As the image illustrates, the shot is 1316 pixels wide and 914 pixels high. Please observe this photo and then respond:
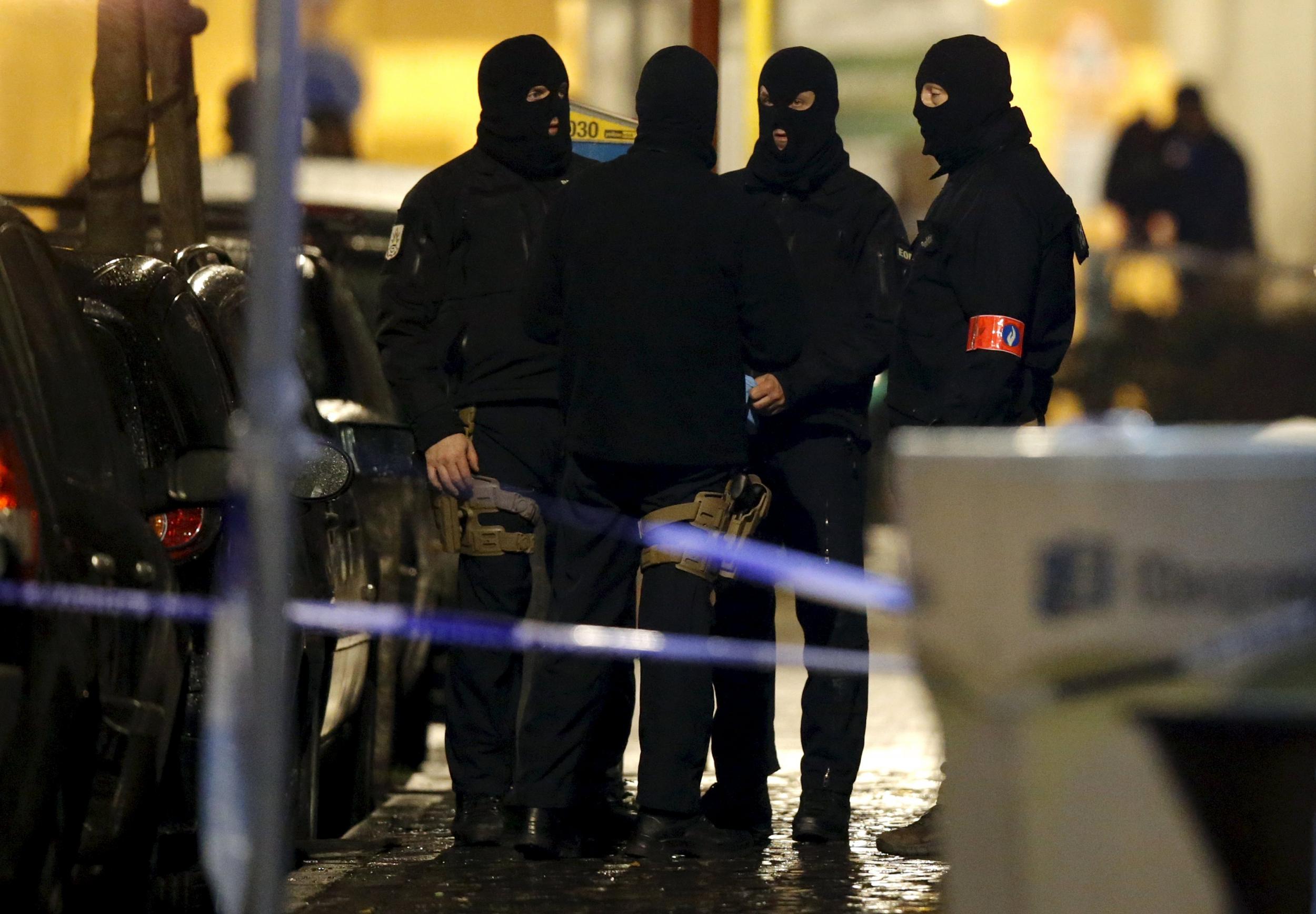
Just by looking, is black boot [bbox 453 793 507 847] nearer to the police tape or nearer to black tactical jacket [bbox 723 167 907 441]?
the police tape

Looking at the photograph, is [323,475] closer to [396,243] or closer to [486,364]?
[486,364]

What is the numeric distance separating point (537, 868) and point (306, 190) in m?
A: 5.26

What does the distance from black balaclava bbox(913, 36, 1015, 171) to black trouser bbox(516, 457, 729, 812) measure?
1.09 metres

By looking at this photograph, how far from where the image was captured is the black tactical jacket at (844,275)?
255 inches

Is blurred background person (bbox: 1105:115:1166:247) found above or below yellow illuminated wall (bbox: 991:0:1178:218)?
below

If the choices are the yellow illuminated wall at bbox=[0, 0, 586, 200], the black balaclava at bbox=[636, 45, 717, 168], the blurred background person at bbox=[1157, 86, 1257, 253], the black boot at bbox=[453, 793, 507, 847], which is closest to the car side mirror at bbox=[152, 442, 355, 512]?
the black boot at bbox=[453, 793, 507, 847]

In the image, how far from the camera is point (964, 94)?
6395 mm

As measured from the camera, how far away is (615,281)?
6.03m

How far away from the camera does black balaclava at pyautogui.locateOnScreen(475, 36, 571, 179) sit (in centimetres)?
644

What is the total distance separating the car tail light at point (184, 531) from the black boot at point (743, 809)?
1612 mm

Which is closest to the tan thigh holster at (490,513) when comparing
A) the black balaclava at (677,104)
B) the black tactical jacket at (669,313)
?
the black tactical jacket at (669,313)

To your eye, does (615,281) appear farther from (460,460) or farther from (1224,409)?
(1224,409)

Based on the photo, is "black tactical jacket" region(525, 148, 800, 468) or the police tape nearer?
the police tape

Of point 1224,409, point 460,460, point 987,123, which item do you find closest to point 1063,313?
point 987,123
